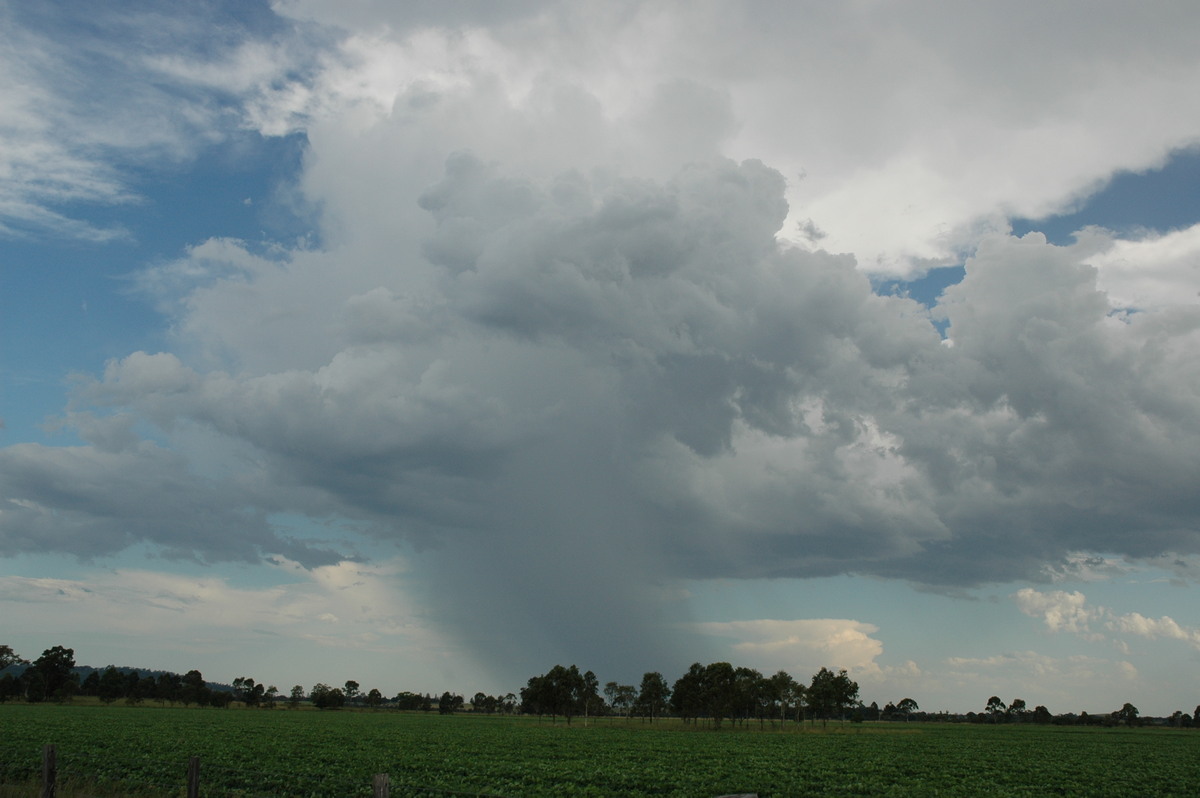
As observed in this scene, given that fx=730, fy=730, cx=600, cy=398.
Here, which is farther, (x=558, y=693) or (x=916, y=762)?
(x=558, y=693)

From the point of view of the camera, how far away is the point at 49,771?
1683 cm

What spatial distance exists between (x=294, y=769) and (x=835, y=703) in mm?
143019

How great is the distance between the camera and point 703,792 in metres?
31.5

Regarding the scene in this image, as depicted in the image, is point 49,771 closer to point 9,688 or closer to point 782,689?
point 782,689

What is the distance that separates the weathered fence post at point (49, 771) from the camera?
54.7 feet

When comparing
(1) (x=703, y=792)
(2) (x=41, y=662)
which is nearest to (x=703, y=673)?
(1) (x=703, y=792)

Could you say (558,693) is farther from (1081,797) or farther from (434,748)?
(1081,797)

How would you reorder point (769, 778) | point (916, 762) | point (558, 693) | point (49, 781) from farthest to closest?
point (558, 693), point (916, 762), point (769, 778), point (49, 781)

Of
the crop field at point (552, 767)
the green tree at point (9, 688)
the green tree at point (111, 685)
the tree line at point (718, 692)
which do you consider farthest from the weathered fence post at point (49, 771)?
the green tree at point (111, 685)

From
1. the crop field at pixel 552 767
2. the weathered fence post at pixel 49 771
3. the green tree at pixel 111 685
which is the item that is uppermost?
the weathered fence post at pixel 49 771

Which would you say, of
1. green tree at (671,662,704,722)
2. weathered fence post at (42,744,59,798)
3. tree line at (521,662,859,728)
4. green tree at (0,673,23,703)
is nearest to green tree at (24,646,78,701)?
green tree at (0,673,23,703)

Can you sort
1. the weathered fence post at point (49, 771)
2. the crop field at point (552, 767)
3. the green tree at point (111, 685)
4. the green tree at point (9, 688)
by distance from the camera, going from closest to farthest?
the weathered fence post at point (49, 771) < the crop field at point (552, 767) < the green tree at point (9, 688) < the green tree at point (111, 685)

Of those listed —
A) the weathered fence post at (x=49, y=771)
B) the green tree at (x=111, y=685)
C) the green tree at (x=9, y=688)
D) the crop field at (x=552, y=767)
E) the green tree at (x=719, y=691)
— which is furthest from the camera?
the green tree at (x=111, y=685)

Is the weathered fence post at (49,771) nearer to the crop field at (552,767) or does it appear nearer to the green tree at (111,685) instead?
the crop field at (552,767)
